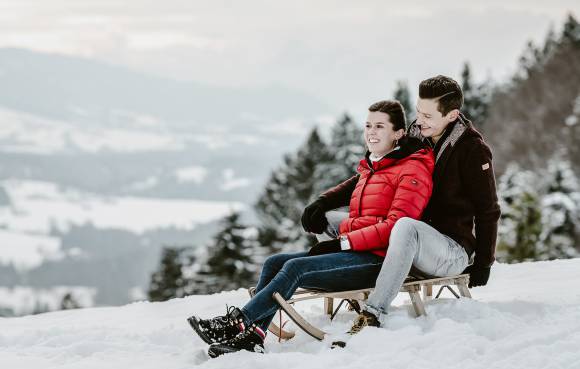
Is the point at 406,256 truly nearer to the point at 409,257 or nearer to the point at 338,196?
the point at 409,257

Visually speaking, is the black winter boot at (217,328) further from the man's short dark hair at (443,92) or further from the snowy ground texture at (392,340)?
the man's short dark hair at (443,92)

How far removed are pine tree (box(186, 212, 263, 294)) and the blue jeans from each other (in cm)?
3263

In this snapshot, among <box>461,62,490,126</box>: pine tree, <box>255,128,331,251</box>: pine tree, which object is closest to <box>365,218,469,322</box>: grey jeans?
<box>255,128,331,251</box>: pine tree

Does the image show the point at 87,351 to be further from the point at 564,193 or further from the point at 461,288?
the point at 564,193

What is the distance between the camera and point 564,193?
2977 cm

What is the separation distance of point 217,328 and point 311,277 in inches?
30.9

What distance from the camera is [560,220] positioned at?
27328 millimetres

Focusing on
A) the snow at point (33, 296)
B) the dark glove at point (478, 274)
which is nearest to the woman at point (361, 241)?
the dark glove at point (478, 274)

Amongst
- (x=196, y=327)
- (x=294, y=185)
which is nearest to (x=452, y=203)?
(x=196, y=327)

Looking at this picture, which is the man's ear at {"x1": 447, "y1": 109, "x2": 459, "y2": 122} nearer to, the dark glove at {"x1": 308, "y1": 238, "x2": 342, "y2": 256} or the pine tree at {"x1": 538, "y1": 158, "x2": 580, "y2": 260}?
the dark glove at {"x1": 308, "y1": 238, "x2": 342, "y2": 256}

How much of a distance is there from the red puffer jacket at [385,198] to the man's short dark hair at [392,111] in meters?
0.29

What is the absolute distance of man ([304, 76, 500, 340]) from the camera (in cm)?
532

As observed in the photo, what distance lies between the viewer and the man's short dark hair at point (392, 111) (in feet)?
18.5

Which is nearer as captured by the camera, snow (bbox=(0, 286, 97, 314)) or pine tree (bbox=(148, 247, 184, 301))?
pine tree (bbox=(148, 247, 184, 301))
